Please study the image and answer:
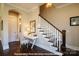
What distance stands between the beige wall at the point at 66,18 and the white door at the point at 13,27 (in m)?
0.55

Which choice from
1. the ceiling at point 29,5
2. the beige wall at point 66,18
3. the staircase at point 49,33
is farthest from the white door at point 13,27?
the beige wall at point 66,18

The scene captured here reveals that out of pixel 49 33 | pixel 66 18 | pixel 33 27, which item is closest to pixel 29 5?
pixel 33 27

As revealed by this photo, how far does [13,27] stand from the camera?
2.55 m

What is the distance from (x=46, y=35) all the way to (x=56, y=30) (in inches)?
8.6

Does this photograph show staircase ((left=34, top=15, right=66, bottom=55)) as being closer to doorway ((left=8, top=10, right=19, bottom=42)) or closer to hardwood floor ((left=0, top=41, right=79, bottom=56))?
hardwood floor ((left=0, top=41, right=79, bottom=56))

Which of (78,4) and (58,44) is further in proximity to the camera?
(58,44)

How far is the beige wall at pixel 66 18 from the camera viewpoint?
252 centimetres

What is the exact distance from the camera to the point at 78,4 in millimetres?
2484

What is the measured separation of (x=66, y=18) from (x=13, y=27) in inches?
41.2

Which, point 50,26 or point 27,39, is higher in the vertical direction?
point 50,26

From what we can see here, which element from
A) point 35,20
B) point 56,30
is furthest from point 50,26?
point 35,20

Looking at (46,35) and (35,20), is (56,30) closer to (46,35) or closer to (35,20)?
(46,35)

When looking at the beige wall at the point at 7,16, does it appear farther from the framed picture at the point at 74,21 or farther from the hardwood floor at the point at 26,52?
the framed picture at the point at 74,21

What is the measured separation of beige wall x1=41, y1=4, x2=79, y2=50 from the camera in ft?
8.25
